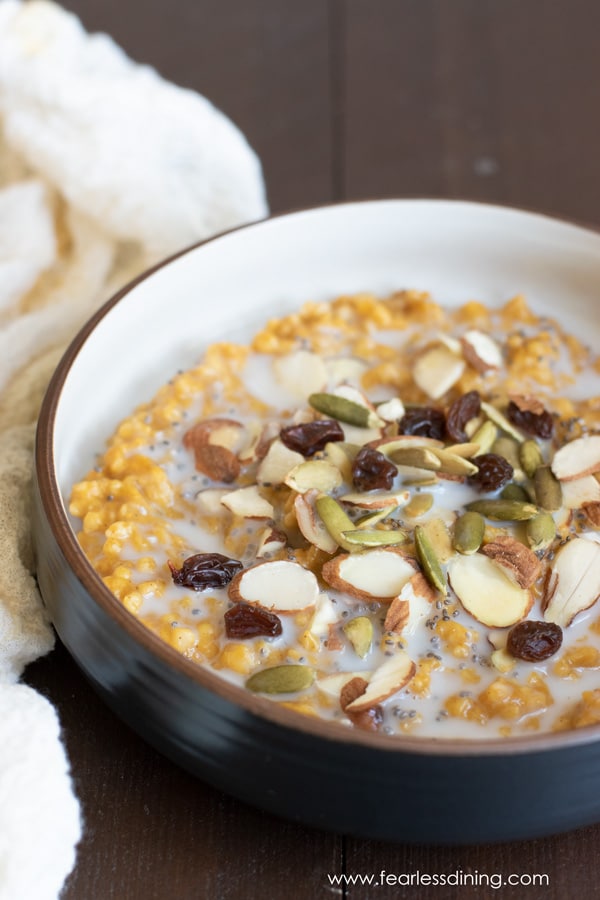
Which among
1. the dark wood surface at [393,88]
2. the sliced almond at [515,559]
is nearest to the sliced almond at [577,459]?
the sliced almond at [515,559]

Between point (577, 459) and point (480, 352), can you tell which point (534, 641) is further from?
point (480, 352)

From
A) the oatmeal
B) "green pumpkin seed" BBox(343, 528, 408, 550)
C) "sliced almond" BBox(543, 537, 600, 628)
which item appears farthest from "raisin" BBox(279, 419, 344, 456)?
"sliced almond" BBox(543, 537, 600, 628)

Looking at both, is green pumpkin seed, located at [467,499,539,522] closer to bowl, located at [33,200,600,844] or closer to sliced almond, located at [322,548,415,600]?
sliced almond, located at [322,548,415,600]

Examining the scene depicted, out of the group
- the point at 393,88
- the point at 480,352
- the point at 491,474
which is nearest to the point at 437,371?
the point at 480,352

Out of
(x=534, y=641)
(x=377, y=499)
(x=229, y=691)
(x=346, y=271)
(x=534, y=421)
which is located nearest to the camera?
(x=229, y=691)

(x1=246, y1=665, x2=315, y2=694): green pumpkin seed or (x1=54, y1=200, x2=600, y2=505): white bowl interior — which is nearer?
(x1=246, y1=665, x2=315, y2=694): green pumpkin seed

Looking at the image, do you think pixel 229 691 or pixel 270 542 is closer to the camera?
pixel 229 691

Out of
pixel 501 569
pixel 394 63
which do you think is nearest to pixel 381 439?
pixel 501 569
